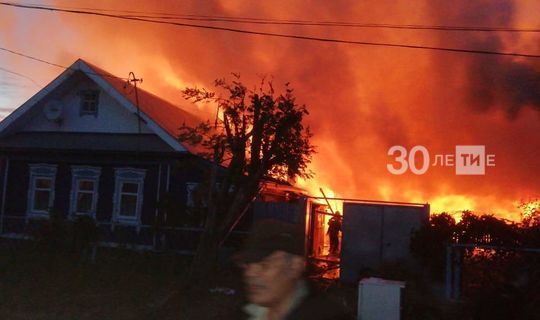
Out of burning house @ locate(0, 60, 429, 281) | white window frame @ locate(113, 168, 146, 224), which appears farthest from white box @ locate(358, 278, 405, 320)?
white window frame @ locate(113, 168, 146, 224)

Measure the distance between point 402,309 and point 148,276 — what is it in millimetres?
5896

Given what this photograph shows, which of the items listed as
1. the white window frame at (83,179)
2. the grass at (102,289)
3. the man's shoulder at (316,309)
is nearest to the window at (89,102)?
the white window frame at (83,179)

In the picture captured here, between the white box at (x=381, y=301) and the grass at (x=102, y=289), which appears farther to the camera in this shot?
the grass at (x=102, y=289)

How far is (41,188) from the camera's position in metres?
18.6

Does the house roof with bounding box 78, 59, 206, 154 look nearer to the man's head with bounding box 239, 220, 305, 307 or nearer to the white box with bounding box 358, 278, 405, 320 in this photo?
the white box with bounding box 358, 278, 405, 320

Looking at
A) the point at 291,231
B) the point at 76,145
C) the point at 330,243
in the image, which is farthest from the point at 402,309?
the point at 76,145

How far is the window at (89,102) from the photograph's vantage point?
60.2ft

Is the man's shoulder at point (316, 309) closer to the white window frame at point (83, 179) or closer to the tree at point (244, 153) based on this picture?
the tree at point (244, 153)

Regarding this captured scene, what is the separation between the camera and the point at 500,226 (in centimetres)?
1023

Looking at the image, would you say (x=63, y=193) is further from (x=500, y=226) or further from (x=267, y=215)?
(x=500, y=226)

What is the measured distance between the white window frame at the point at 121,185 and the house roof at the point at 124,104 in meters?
1.55

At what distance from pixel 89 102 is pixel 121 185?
306 centimetres

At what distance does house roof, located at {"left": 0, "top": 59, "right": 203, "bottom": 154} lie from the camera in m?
16.6

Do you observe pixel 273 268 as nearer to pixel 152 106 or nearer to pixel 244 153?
pixel 244 153
